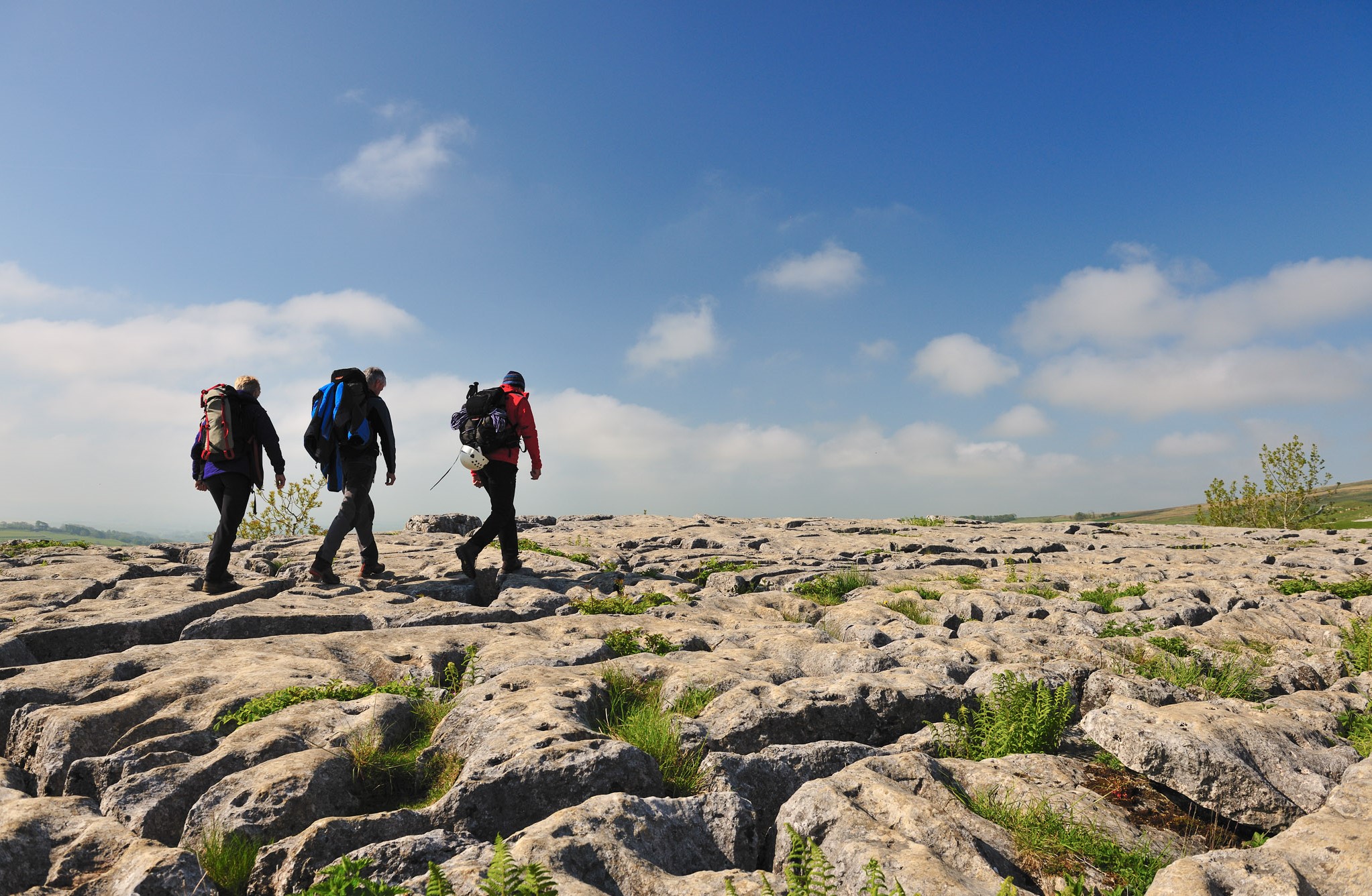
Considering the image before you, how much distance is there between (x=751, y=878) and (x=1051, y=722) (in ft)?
11.0

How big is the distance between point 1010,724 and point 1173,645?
14.0ft

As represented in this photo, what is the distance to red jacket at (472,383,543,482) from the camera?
12906mm

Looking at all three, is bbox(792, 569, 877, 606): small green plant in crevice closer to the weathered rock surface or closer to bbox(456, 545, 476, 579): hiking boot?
the weathered rock surface

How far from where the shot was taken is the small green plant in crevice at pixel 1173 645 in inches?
313

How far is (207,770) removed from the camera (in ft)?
14.8

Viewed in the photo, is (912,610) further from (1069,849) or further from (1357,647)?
(1069,849)

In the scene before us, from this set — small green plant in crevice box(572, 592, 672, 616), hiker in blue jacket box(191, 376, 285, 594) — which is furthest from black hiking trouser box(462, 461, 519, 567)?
hiker in blue jacket box(191, 376, 285, 594)

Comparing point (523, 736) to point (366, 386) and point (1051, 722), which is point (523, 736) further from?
point (366, 386)

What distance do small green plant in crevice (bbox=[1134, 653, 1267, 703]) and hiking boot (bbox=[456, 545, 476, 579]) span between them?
1052 cm

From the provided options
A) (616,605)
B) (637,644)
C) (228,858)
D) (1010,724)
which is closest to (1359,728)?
(1010,724)

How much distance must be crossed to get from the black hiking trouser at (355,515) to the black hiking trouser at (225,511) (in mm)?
1411

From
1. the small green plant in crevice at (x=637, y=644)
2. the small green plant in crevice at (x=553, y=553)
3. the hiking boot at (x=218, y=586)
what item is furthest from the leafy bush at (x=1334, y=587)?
Answer: the hiking boot at (x=218, y=586)

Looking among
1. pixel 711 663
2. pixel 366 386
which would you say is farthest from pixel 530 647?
pixel 366 386

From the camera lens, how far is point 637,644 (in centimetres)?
807
